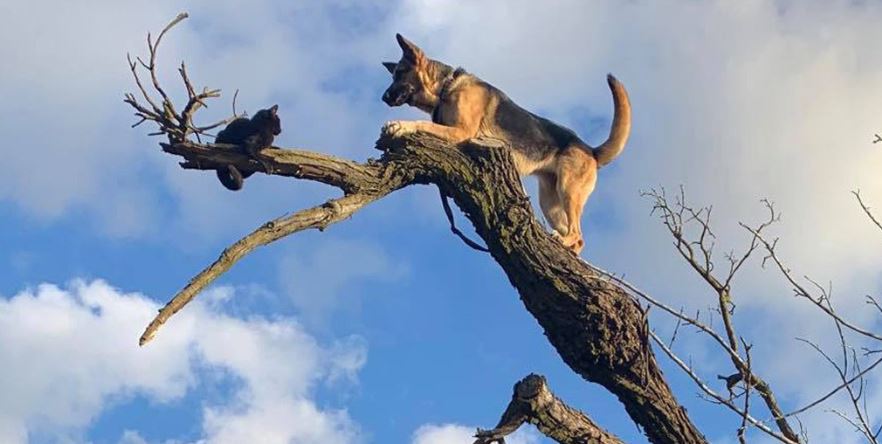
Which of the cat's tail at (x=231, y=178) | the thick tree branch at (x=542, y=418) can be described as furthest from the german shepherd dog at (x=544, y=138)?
the thick tree branch at (x=542, y=418)

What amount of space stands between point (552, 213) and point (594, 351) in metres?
2.34

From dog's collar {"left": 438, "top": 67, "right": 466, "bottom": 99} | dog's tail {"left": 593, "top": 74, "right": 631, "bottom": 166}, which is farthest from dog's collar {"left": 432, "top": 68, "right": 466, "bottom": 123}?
dog's tail {"left": 593, "top": 74, "right": 631, "bottom": 166}

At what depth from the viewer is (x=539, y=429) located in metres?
4.75

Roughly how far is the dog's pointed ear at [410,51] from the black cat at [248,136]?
2000mm

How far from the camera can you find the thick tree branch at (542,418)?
183 inches

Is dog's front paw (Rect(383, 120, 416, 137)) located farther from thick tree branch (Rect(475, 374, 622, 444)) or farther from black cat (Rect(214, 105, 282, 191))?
thick tree branch (Rect(475, 374, 622, 444))

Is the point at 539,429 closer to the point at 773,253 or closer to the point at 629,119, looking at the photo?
the point at 773,253

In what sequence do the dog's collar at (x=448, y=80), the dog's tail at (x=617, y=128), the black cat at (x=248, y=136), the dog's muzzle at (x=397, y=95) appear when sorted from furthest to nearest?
the dog's muzzle at (x=397, y=95) < the dog's collar at (x=448, y=80) < the dog's tail at (x=617, y=128) < the black cat at (x=248, y=136)

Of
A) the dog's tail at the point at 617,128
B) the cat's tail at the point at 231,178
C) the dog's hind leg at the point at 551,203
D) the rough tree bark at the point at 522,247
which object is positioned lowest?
the rough tree bark at the point at 522,247

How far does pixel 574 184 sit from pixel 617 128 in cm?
68

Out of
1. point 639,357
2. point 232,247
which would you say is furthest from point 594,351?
point 232,247

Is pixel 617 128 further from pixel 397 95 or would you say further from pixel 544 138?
pixel 397 95

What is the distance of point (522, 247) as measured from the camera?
5.09 metres

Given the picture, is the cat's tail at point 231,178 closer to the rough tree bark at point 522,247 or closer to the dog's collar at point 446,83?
the rough tree bark at point 522,247
